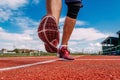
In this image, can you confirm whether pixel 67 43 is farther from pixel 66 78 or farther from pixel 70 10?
pixel 66 78

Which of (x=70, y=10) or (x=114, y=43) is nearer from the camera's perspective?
(x=70, y=10)

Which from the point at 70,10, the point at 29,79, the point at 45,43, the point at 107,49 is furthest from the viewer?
the point at 107,49

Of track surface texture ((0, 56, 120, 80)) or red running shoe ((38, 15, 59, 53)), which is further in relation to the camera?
red running shoe ((38, 15, 59, 53))

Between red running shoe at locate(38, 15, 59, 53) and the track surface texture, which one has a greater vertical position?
red running shoe at locate(38, 15, 59, 53)

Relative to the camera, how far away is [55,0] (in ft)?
14.0

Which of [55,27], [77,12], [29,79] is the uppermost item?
[77,12]

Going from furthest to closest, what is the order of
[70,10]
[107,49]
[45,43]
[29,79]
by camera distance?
[107,49] → [70,10] → [45,43] → [29,79]

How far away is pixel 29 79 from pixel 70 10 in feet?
6.60

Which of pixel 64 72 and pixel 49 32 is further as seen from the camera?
pixel 49 32

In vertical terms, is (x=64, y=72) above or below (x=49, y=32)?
below

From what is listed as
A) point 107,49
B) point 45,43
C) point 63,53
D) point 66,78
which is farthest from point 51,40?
point 107,49

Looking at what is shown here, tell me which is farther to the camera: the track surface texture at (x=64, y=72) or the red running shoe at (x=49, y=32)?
the red running shoe at (x=49, y=32)

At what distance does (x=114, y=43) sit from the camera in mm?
50281

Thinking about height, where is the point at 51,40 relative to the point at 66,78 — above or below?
above
